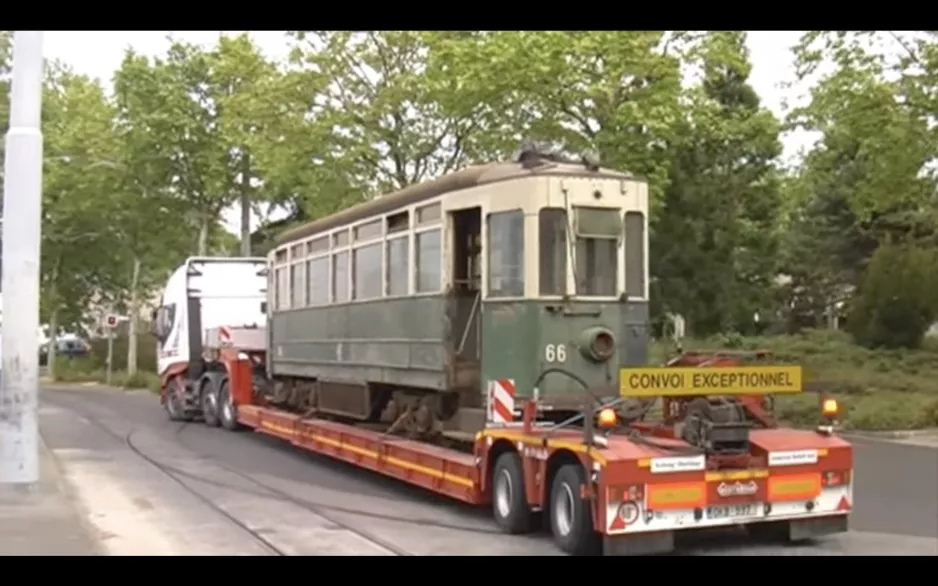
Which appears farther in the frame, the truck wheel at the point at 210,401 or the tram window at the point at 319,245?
the truck wheel at the point at 210,401

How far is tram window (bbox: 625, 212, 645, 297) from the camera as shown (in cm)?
1280

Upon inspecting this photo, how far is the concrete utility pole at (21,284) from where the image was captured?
13.8 metres

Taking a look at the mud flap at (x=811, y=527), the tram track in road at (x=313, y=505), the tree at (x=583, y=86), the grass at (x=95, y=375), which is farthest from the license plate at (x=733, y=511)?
the grass at (x=95, y=375)

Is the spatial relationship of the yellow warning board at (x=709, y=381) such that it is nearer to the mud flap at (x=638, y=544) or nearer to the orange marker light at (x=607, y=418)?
the orange marker light at (x=607, y=418)

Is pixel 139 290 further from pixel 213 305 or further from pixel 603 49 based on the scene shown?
pixel 603 49

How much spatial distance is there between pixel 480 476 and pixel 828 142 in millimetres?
14632

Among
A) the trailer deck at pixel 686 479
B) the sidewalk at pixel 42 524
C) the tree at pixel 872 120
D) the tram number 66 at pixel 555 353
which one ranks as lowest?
the sidewalk at pixel 42 524

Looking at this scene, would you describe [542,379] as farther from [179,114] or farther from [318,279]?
[179,114]

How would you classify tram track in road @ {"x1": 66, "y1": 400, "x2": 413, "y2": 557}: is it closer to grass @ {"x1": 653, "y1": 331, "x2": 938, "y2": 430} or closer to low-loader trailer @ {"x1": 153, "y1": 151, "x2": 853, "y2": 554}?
low-loader trailer @ {"x1": 153, "y1": 151, "x2": 853, "y2": 554}

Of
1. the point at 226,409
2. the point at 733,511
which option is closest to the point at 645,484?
the point at 733,511

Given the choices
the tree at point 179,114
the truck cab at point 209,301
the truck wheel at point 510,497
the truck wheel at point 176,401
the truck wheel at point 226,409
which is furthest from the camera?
the tree at point 179,114

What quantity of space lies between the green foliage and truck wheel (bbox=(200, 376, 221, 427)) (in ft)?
67.4

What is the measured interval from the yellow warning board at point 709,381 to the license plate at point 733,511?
95 centimetres

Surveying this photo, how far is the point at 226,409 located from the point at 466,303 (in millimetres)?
10938
